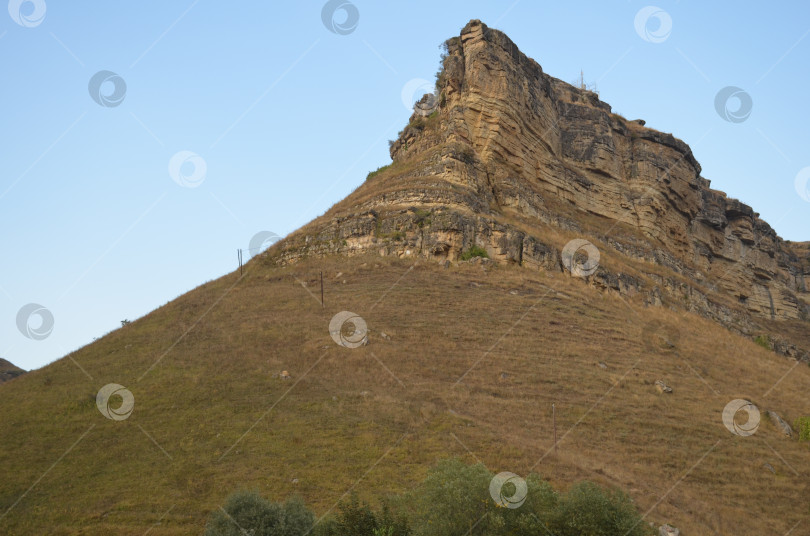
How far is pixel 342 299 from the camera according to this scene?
41281 millimetres

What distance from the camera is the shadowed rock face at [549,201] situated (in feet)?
160

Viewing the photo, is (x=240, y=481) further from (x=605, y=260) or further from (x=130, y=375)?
(x=605, y=260)

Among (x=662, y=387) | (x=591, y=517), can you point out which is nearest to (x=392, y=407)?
(x=591, y=517)

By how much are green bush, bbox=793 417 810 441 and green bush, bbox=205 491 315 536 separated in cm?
2300

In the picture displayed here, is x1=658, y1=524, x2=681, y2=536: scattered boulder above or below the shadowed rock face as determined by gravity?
below

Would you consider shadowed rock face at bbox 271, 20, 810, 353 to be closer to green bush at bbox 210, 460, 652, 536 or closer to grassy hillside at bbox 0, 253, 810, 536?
grassy hillside at bbox 0, 253, 810, 536

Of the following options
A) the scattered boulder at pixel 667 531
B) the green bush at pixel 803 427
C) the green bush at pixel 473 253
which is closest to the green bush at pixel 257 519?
the scattered boulder at pixel 667 531

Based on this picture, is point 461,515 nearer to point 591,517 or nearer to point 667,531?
point 591,517

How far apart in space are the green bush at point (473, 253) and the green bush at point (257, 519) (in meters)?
27.5

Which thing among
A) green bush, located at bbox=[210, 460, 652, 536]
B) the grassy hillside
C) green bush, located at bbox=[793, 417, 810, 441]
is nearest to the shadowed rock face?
the grassy hillside

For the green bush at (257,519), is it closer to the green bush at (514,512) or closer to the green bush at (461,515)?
the green bush at (461,515)

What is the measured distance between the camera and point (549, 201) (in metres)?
60.6

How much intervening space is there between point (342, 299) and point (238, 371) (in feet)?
30.0

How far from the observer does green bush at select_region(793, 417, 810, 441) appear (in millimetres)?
31834
